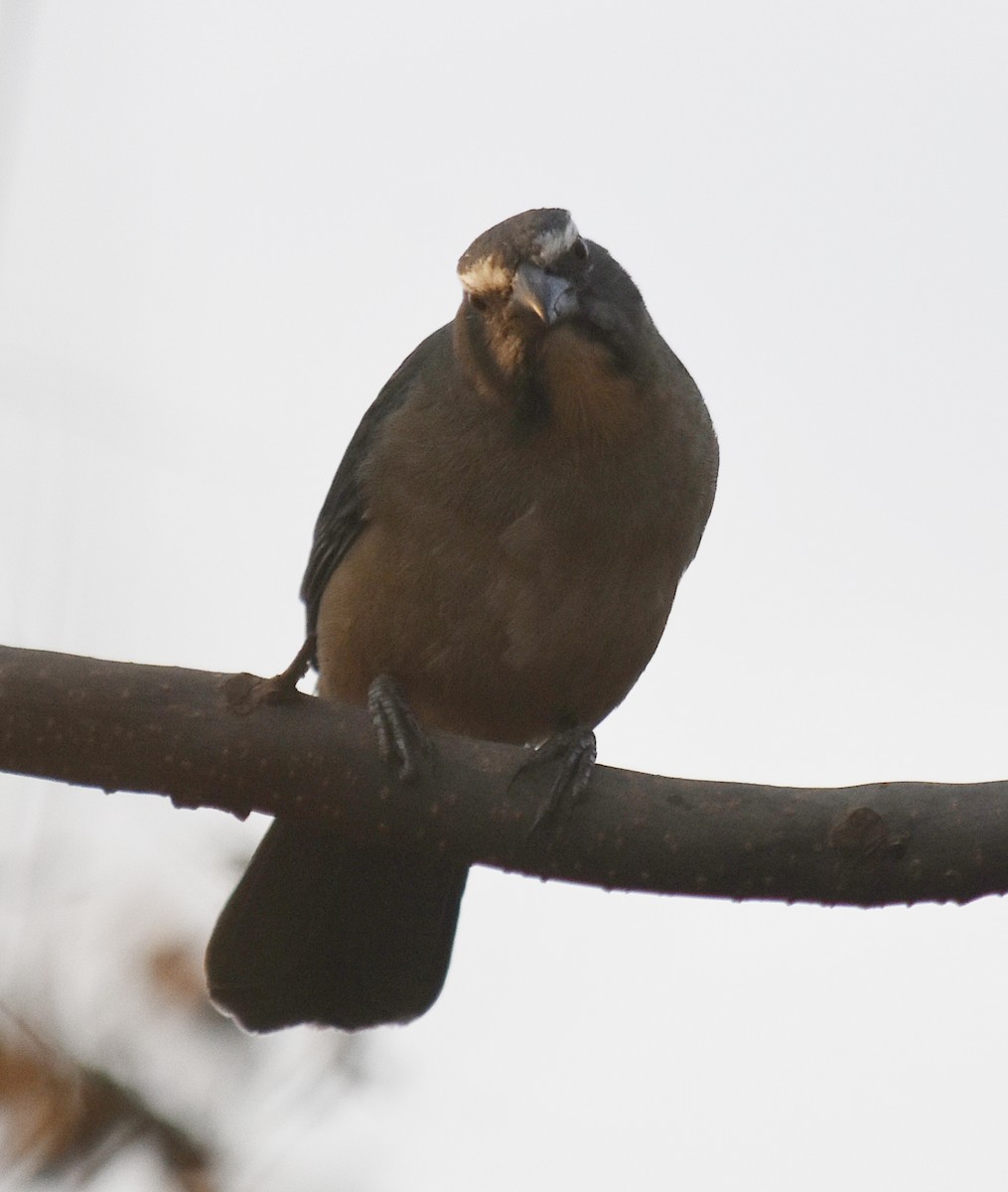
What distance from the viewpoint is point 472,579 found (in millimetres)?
Answer: 4660

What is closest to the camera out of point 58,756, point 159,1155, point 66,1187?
point 66,1187

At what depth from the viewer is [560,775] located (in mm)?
3809

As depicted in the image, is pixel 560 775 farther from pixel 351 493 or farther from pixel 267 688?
pixel 351 493

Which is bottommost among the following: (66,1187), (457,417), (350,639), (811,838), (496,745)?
(66,1187)

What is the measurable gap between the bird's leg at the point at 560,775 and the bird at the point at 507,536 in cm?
64

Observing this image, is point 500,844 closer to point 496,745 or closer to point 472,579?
point 496,745

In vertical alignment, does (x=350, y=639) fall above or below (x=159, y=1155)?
above

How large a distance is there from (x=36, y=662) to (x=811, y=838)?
1681mm

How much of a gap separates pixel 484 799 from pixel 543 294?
143 centimetres

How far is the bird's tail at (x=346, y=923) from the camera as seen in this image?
5.04 m

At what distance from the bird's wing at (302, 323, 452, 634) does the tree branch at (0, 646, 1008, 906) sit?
1.29 metres

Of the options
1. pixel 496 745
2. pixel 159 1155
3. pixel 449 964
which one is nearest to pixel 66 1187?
pixel 159 1155

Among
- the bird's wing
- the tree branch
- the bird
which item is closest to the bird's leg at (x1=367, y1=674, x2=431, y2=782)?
the tree branch

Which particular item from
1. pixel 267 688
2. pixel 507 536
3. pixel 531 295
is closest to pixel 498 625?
pixel 507 536
